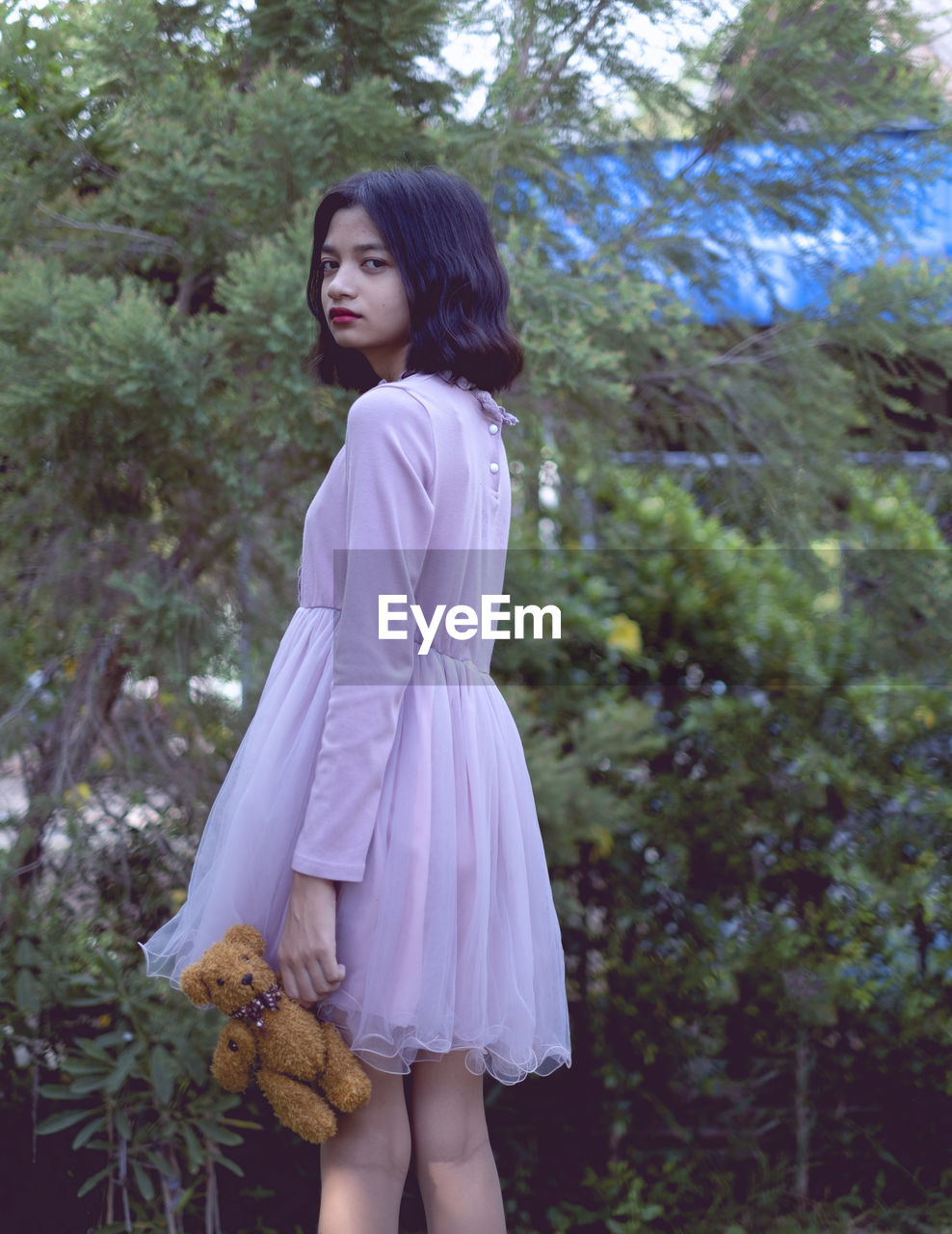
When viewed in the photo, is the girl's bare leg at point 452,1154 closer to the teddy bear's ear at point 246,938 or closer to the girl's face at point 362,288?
the teddy bear's ear at point 246,938

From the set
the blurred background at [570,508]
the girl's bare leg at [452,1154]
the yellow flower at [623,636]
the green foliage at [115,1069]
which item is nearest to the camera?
the girl's bare leg at [452,1154]

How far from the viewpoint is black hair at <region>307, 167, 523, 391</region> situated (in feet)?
5.01

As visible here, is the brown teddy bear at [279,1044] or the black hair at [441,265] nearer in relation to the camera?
the brown teddy bear at [279,1044]

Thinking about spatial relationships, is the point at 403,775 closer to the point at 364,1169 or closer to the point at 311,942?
the point at 311,942

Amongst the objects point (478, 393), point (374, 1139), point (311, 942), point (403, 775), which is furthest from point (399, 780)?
point (478, 393)

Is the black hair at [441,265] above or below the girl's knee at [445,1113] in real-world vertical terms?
above

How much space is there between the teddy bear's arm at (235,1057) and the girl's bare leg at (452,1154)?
28cm

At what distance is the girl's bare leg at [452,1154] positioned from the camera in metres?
1.47

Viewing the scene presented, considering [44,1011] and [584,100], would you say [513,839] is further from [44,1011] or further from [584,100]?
[584,100]

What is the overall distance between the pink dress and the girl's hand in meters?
0.03

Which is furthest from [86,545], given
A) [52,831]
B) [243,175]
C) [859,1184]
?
[859,1184]

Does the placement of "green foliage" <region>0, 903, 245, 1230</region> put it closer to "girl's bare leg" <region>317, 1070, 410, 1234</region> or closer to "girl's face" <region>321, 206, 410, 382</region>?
"girl's bare leg" <region>317, 1070, 410, 1234</region>

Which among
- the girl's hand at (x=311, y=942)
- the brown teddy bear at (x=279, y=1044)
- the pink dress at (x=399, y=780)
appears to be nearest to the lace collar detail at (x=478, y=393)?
the pink dress at (x=399, y=780)

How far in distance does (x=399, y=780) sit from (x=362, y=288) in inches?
27.7
